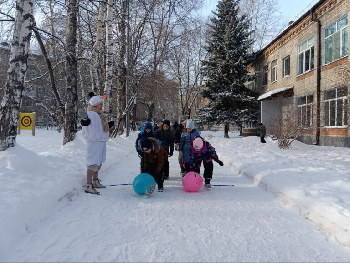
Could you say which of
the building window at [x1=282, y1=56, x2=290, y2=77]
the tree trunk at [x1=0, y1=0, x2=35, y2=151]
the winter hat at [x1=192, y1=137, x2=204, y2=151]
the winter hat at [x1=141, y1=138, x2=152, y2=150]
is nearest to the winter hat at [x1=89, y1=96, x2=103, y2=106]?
the winter hat at [x1=141, y1=138, x2=152, y2=150]

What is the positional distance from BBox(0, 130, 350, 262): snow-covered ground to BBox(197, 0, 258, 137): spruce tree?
19009mm

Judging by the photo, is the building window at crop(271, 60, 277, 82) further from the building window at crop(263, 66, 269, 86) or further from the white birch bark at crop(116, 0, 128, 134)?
the white birch bark at crop(116, 0, 128, 134)

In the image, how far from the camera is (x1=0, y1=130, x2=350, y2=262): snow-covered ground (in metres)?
3.33

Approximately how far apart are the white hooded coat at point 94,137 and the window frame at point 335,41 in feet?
46.7

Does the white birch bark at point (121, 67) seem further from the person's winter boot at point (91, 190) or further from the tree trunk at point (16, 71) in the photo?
the person's winter boot at point (91, 190)

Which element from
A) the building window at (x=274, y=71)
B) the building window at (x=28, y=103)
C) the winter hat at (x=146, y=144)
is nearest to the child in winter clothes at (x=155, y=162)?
the winter hat at (x=146, y=144)

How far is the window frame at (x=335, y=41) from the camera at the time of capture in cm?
1539

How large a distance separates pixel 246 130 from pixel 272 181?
23.7 meters

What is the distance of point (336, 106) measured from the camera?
53.1ft

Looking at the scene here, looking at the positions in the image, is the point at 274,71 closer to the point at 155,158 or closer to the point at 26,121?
the point at 26,121

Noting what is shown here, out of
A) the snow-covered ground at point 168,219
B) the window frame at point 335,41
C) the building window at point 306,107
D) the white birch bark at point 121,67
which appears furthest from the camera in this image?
the white birch bark at point 121,67

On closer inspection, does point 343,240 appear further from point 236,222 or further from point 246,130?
point 246,130

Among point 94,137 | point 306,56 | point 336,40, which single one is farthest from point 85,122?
point 306,56

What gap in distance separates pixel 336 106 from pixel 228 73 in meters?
11.8
